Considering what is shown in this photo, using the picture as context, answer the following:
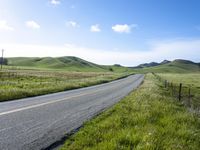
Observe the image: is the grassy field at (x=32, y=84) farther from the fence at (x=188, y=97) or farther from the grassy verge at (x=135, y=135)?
the fence at (x=188, y=97)

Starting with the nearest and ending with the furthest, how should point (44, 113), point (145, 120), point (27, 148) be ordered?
point (27, 148) → point (145, 120) → point (44, 113)

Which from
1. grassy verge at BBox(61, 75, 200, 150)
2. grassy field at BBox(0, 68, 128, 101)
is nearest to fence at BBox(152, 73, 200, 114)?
grassy verge at BBox(61, 75, 200, 150)

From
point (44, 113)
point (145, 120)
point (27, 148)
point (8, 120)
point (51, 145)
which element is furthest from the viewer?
point (44, 113)

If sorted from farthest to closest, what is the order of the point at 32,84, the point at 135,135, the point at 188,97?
the point at 32,84 < the point at 188,97 < the point at 135,135

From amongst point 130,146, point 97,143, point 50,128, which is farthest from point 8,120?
point 130,146

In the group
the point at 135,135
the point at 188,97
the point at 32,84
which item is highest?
the point at 135,135

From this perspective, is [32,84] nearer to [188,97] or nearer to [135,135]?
[188,97]

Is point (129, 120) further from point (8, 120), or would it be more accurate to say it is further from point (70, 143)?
point (8, 120)

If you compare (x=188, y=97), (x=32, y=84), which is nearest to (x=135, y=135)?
(x=188, y=97)

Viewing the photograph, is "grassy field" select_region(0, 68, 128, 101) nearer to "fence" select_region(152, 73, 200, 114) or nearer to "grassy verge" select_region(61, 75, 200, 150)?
"grassy verge" select_region(61, 75, 200, 150)

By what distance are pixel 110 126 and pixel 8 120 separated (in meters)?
3.43

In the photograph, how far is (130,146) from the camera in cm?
643

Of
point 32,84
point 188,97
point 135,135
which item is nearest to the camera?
point 135,135

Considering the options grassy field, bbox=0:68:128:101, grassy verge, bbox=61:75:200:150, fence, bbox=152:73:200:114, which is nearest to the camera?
grassy verge, bbox=61:75:200:150
